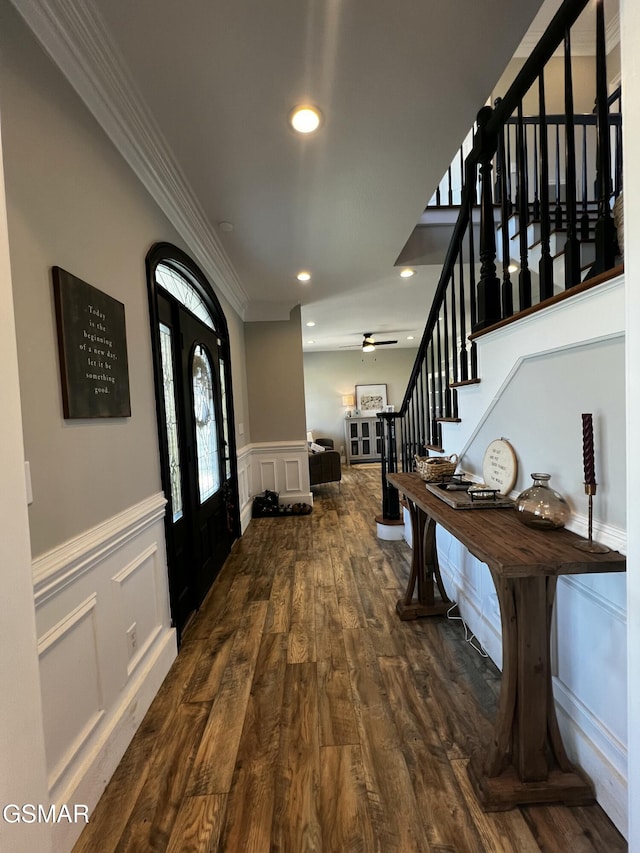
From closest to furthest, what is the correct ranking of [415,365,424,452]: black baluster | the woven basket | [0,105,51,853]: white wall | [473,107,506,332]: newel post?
[0,105,51,853]: white wall
[473,107,506,332]: newel post
the woven basket
[415,365,424,452]: black baluster

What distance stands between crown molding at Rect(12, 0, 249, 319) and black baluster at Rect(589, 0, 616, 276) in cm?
170

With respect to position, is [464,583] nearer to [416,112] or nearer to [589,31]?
[416,112]

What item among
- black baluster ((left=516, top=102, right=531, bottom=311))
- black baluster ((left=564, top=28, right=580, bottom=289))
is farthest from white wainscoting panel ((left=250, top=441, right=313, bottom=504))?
black baluster ((left=564, top=28, right=580, bottom=289))

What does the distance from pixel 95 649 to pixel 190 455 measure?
142cm

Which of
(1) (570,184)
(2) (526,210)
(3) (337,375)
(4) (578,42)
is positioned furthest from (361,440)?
(1) (570,184)

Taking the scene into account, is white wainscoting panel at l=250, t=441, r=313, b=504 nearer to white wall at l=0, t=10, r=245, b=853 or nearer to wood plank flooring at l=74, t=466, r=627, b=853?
Result: wood plank flooring at l=74, t=466, r=627, b=853

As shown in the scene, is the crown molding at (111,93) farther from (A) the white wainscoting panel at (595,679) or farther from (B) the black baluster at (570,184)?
(A) the white wainscoting panel at (595,679)

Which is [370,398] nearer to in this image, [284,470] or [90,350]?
[284,470]

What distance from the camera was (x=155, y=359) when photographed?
2.07m

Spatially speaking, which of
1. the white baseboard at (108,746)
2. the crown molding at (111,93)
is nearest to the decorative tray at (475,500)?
the white baseboard at (108,746)

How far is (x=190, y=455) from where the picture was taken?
2.66 metres

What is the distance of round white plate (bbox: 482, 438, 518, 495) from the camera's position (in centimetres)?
170

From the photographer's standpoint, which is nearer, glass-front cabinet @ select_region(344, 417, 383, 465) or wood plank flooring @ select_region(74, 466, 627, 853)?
wood plank flooring @ select_region(74, 466, 627, 853)

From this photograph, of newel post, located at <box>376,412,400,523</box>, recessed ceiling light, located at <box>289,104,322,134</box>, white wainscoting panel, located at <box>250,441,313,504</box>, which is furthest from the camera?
white wainscoting panel, located at <box>250,441,313,504</box>
